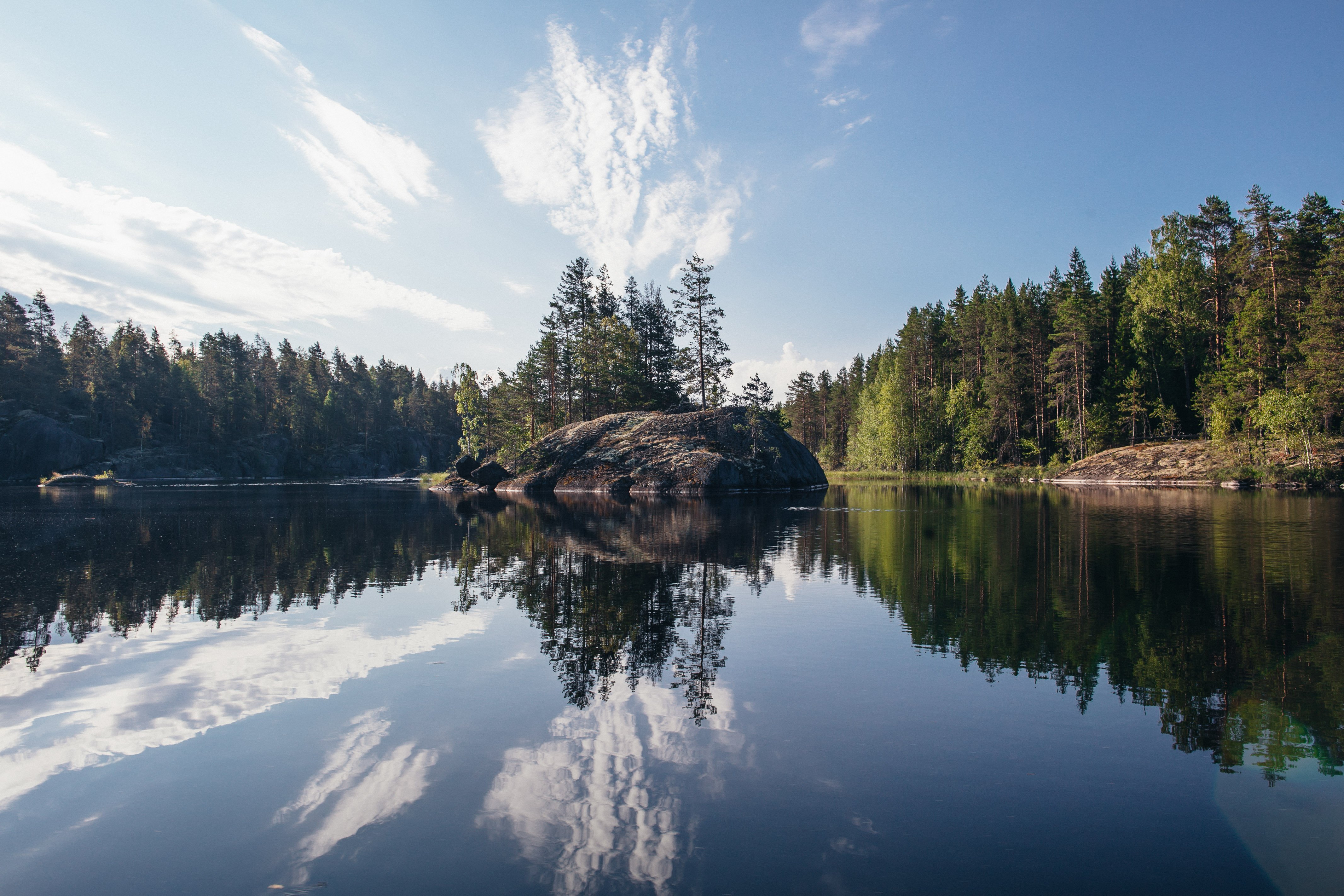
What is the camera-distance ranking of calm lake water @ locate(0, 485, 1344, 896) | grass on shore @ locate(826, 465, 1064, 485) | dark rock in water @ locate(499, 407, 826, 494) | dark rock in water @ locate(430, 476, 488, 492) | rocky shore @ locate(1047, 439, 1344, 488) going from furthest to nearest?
grass on shore @ locate(826, 465, 1064, 485) < dark rock in water @ locate(430, 476, 488, 492) < dark rock in water @ locate(499, 407, 826, 494) < rocky shore @ locate(1047, 439, 1344, 488) < calm lake water @ locate(0, 485, 1344, 896)

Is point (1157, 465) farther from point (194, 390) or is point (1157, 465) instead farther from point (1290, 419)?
point (194, 390)

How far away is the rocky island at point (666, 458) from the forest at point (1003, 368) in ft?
17.6

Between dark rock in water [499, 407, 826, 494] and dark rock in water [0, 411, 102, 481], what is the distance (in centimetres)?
7419

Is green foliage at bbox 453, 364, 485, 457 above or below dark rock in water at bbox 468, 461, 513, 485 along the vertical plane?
above

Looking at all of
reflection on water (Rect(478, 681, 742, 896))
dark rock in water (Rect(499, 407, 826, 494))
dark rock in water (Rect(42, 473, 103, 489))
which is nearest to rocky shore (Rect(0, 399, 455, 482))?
dark rock in water (Rect(42, 473, 103, 489))


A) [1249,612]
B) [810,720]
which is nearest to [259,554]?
[810,720]

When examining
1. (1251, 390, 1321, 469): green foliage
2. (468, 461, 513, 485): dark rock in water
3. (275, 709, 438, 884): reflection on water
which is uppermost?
(1251, 390, 1321, 469): green foliage

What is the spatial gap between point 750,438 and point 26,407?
10527 centimetres

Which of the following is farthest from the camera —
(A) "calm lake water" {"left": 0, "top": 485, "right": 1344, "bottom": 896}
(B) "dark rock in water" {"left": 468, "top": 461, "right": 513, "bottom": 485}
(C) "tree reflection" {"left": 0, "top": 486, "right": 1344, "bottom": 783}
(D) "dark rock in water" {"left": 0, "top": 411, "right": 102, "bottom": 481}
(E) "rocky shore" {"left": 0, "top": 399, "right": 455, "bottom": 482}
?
(E) "rocky shore" {"left": 0, "top": 399, "right": 455, "bottom": 482}

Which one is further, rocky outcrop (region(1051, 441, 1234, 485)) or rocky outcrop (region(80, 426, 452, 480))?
rocky outcrop (region(80, 426, 452, 480))

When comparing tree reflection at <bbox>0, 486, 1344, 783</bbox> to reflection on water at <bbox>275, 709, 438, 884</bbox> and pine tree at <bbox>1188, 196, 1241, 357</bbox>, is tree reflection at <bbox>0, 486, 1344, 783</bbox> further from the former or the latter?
pine tree at <bbox>1188, 196, 1241, 357</bbox>

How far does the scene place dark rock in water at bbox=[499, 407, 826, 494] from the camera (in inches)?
2013

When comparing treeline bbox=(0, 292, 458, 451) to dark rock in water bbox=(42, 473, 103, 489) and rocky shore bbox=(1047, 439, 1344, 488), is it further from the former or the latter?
rocky shore bbox=(1047, 439, 1344, 488)

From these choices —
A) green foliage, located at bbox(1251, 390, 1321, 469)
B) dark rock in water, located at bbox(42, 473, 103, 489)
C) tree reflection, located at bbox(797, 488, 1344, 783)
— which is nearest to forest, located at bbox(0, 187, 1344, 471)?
green foliage, located at bbox(1251, 390, 1321, 469)
